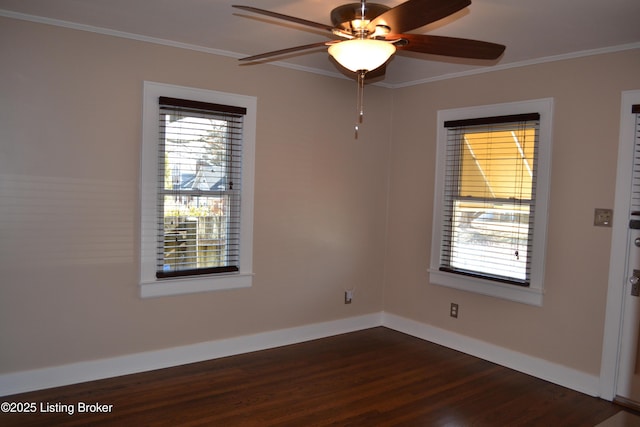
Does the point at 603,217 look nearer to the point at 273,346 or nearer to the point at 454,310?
the point at 454,310

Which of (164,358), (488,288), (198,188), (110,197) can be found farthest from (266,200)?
(488,288)

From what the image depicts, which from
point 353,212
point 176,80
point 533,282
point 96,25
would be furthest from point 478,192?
point 96,25

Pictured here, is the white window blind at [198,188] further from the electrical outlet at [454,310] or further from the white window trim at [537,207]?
the electrical outlet at [454,310]

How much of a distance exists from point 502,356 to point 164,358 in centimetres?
276

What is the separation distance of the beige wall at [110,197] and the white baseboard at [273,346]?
0.07 meters

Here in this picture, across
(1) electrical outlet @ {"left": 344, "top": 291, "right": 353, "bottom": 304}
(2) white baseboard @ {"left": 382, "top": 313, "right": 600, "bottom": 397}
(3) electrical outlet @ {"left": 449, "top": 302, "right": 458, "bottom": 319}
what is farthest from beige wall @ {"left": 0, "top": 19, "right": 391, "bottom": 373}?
(3) electrical outlet @ {"left": 449, "top": 302, "right": 458, "bottom": 319}

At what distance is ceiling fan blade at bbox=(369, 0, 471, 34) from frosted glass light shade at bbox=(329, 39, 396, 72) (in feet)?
0.27

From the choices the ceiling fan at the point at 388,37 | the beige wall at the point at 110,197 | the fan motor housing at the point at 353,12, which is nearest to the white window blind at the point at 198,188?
the beige wall at the point at 110,197

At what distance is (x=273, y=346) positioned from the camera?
166 inches

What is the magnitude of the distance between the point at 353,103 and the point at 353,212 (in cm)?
106

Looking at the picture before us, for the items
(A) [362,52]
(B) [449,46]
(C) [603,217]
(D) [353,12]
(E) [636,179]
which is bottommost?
(C) [603,217]

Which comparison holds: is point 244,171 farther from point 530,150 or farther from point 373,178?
point 530,150

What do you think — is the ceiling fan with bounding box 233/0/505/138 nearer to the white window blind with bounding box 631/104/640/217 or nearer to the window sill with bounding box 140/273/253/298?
the white window blind with bounding box 631/104/640/217

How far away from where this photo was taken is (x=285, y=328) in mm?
4301
